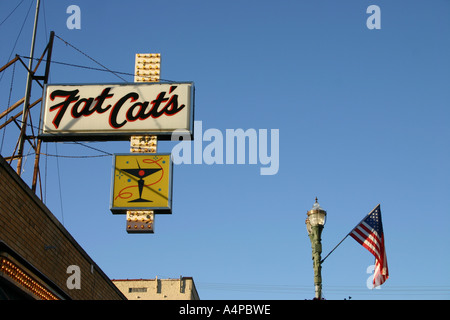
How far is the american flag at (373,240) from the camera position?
1841 cm

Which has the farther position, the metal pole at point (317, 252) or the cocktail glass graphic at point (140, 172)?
the cocktail glass graphic at point (140, 172)

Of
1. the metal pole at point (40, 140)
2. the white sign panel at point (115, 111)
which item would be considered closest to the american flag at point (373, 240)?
the white sign panel at point (115, 111)

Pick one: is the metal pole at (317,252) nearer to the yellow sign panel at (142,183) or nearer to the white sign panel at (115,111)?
the yellow sign panel at (142,183)

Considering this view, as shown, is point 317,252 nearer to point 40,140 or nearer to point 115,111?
point 115,111

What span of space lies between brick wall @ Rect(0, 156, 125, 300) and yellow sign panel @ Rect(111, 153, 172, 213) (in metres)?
1.74

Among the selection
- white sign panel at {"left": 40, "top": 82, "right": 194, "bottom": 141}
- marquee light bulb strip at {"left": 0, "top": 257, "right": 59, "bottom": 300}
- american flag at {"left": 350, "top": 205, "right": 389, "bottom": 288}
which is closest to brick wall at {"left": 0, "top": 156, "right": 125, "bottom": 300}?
marquee light bulb strip at {"left": 0, "top": 257, "right": 59, "bottom": 300}

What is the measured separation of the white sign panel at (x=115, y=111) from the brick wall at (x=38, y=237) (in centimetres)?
349

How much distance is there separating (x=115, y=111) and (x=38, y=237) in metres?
5.25

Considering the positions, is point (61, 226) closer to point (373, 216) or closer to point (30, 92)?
point (30, 92)
